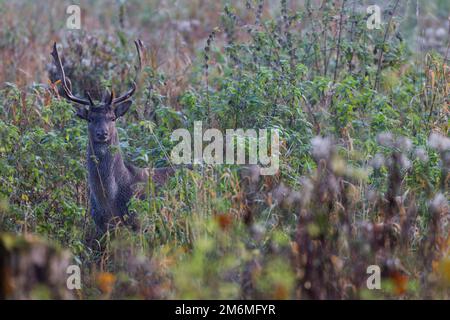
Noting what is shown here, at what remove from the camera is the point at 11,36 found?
1120cm

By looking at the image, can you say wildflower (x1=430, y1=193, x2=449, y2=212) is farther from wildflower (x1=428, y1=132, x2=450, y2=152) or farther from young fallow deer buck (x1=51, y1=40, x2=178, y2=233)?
young fallow deer buck (x1=51, y1=40, x2=178, y2=233)

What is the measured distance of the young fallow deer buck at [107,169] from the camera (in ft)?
24.8

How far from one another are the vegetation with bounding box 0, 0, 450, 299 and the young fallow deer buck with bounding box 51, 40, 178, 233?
0.12m

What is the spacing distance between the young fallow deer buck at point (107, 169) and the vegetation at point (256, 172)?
0.12 metres

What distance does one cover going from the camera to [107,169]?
772 cm

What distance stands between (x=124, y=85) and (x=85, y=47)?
2.49 ft

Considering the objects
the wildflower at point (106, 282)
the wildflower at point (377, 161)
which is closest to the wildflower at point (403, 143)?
the wildflower at point (377, 161)

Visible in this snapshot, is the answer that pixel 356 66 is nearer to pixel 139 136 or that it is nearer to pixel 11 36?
pixel 139 136

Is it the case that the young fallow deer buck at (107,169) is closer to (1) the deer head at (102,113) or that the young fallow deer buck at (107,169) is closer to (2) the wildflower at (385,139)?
(1) the deer head at (102,113)

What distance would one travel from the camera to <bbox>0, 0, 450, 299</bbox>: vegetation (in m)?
5.74

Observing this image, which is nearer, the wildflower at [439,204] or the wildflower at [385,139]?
the wildflower at [439,204]

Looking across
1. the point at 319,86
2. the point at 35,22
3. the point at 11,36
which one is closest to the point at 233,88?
the point at 319,86

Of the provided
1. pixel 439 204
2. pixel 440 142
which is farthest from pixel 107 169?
pixel 439 204

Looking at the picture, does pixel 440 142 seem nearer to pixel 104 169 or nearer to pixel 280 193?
pixel 280 193
